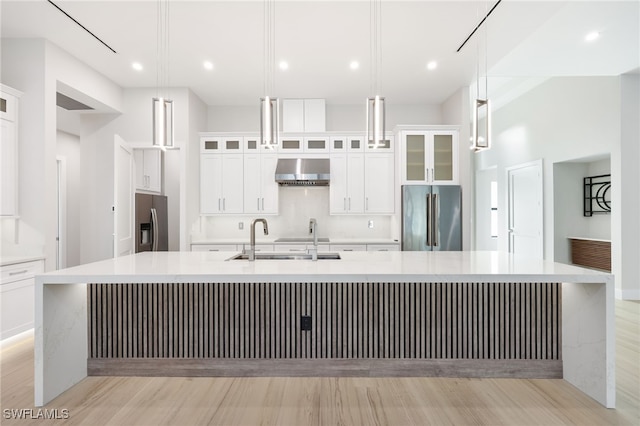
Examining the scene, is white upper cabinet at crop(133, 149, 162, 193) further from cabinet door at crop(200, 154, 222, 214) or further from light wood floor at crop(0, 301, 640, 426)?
light wood floor at crop(0, 301, 640, 426)

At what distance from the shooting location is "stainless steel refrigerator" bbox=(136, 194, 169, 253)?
4.77m

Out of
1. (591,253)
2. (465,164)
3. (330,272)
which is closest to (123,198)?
(330,272)

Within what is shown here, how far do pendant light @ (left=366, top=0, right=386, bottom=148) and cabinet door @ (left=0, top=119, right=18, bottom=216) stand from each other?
363 centimetres

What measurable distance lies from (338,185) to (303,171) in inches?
23.8

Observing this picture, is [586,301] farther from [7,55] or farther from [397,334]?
[7,55]

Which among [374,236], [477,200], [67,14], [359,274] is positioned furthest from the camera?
[477,200]

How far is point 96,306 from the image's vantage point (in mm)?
2643

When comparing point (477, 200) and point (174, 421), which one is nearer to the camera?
point (174, 421)

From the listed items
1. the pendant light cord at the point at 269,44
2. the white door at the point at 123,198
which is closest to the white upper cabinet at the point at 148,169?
the white door at the point at 123,198

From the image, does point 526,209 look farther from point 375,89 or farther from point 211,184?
point 211,184

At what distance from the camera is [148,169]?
5.67 metres

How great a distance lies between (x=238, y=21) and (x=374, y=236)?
363 cm

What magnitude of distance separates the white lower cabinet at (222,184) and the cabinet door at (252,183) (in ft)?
0.25

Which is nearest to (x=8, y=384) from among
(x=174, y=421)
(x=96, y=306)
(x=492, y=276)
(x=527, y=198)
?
(x=96, y=306)
